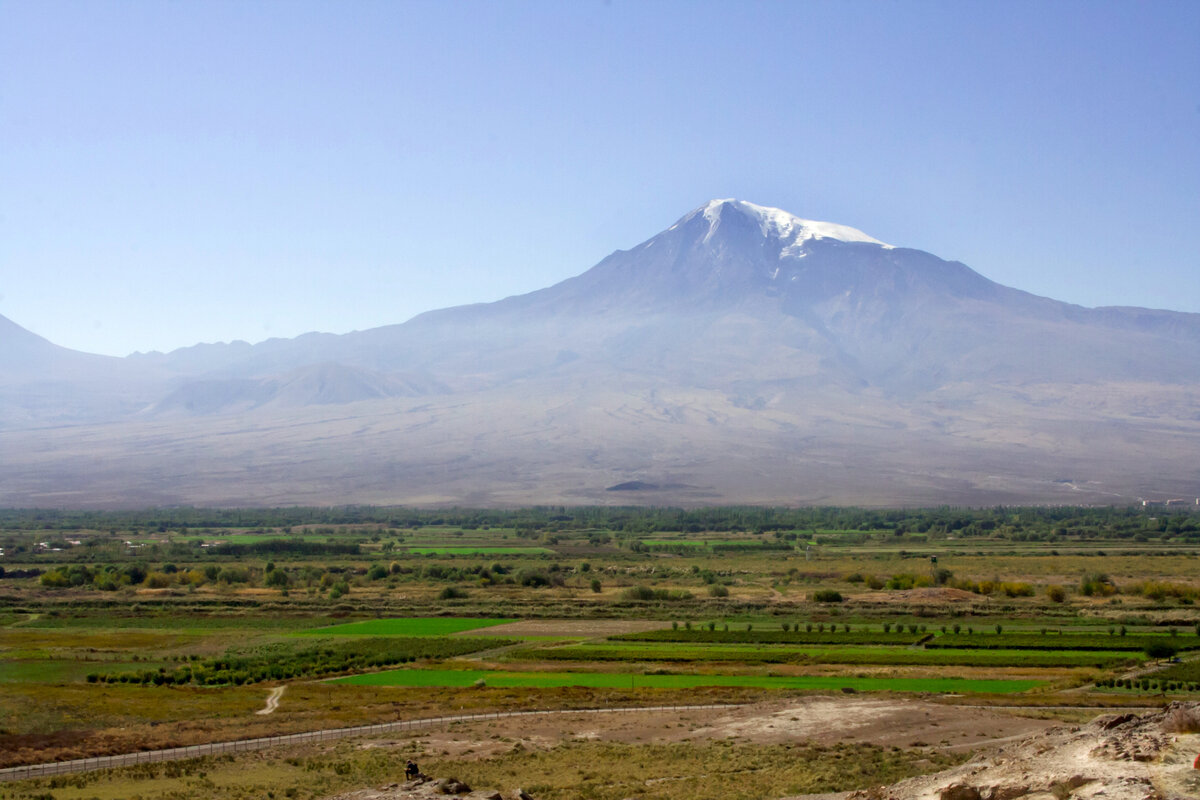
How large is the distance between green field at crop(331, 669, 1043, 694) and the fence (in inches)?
142

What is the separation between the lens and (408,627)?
46.0 metres

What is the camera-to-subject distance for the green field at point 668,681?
1185 inches

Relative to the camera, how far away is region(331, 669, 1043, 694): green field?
30.1m

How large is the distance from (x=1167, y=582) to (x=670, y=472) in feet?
371

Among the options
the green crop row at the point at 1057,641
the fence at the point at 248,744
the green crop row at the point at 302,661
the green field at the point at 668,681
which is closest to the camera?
the fence at the point at 248,744

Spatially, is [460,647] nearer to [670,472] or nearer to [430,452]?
[670,472]

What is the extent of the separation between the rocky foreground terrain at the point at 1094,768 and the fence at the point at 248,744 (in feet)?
46.0

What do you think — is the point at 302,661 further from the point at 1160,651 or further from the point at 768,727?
the point at 1160,651

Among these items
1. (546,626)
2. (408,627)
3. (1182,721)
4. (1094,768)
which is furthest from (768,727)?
(408,627)

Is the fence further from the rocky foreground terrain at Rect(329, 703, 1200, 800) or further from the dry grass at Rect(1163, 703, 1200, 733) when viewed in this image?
the dry grass at Rect(1163, 703, 1200, 733)

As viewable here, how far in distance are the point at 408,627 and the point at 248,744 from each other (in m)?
22.6

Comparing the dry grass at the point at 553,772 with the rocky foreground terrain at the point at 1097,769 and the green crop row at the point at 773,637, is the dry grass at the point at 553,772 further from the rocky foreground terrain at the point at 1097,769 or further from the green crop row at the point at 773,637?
the green crop row at the point at 773,637

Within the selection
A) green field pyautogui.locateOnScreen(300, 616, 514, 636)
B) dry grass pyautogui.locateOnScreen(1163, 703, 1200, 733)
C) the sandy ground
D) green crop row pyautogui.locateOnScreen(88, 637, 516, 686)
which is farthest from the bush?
green field pyautogui.locateOnScreen(300, 616, 514, 636)

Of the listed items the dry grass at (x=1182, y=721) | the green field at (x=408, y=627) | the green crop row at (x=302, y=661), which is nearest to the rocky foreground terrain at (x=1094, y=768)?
the dry grass at (x=1182, y=721)
